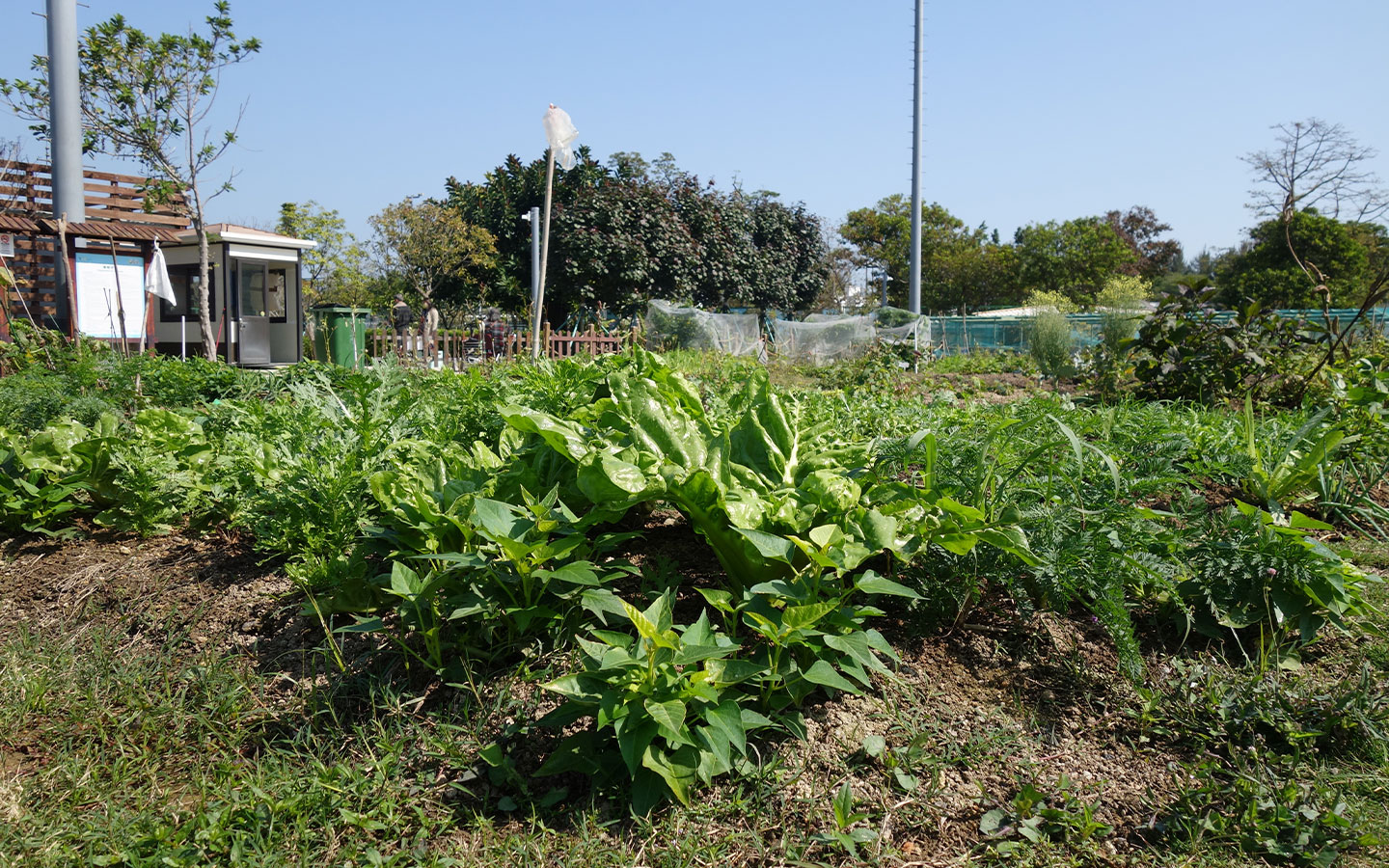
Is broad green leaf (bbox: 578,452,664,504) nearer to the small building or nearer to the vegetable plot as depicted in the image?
the vegetable plot

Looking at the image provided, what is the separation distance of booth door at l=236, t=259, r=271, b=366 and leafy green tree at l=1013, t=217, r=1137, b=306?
36142 mm

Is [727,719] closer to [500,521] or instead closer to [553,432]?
[500,521]

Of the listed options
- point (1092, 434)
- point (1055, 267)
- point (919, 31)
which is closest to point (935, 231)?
point (1055, 267)

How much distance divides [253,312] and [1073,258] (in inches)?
1497

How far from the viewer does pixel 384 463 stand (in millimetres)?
2980

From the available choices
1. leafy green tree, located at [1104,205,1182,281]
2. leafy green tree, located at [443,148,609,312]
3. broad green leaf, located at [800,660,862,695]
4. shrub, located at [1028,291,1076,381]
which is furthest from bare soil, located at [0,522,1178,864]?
leafy green tree, located at [1104,205,1182,281]

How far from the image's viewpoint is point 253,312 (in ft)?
54.7

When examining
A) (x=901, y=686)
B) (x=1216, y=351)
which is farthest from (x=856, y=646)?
(x=1216, y=351)

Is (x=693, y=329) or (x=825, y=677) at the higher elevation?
(x=693, y=329)

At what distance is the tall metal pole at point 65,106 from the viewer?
448 inches

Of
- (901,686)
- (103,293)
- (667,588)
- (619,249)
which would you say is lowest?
(901,686)

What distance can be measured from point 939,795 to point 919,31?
71.8ft

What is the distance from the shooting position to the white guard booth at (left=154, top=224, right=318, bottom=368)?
52.5 ft

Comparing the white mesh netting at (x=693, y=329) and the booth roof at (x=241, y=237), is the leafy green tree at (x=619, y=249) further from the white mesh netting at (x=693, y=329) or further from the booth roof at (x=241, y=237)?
the booth roof at (x=241, y=237)
